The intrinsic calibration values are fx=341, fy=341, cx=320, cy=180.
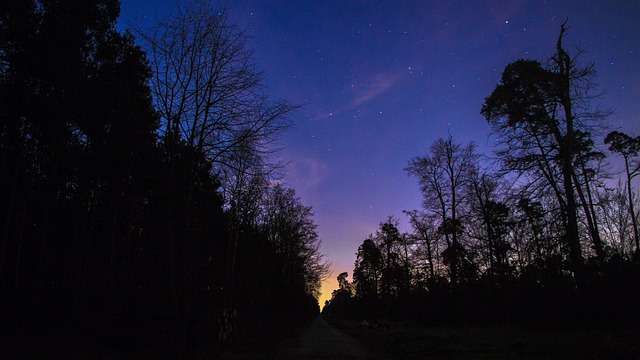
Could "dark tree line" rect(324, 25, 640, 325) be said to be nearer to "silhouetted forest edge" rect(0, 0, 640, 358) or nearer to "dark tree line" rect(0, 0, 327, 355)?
"silhouetted forest edge" rect(0, 0, 640, 358)

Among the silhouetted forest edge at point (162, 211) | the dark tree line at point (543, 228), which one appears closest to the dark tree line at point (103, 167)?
the silhouetted forest edge at point (162, 211)

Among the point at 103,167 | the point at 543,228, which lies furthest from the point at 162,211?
the point at 543,228

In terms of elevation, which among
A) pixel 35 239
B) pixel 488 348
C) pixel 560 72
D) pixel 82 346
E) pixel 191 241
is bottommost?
pixel 488 348

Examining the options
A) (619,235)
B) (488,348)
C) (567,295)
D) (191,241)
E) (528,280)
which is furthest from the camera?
(619,235)

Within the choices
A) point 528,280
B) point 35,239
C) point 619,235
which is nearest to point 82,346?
point 35,239

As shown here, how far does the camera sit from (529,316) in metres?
19.7

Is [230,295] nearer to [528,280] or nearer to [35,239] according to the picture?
[35,239]

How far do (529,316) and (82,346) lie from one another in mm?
21520

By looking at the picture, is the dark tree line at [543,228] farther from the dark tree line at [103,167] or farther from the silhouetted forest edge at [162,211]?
the dark tree line at [103,167]

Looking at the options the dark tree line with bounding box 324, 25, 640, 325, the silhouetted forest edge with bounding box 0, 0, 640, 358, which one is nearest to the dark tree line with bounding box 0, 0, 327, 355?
the silhouetted forest edge with bounding box 0, 0, 640, 358

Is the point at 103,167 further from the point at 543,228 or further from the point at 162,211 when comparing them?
the point at 543,228

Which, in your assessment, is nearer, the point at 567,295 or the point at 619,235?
the point at 567,295

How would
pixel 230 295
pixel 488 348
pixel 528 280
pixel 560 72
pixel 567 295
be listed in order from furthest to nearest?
pixel 528 280 → pixel 230 295 → pixel 567 295 → pixel 560 72 → pixel 488 348

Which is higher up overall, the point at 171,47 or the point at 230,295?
the point at 171,47
